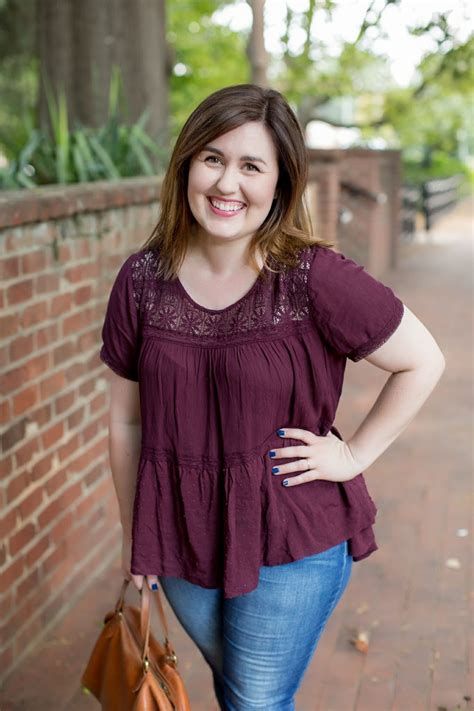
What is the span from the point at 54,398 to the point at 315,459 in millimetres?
2066

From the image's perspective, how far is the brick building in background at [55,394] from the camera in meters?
3.74

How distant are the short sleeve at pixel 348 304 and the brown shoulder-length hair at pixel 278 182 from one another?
7 centimetres

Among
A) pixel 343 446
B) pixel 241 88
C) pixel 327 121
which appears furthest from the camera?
pixel 327 121

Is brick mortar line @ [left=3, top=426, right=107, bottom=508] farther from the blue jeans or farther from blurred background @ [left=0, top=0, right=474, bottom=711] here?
the blue jeans

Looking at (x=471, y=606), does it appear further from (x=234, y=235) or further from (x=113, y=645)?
(x=234, y=235)

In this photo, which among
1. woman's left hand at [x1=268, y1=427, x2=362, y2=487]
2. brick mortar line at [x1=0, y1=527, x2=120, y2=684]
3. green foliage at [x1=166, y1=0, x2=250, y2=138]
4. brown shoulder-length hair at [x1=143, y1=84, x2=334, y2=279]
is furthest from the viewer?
green foliage at [x1=166, y1=0, x2=250, y2=138]

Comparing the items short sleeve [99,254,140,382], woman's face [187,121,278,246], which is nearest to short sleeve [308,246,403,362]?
woman's face [187,121,278,246]

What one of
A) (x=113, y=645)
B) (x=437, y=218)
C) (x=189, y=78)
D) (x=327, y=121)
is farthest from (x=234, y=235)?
(x=437, y=218)

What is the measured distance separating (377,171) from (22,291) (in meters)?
11.2

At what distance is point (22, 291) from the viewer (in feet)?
12.4

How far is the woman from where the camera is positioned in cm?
222

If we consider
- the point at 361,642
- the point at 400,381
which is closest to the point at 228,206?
the point at 400,381

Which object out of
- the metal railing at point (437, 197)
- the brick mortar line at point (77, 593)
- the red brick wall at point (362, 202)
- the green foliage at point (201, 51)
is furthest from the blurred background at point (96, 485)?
the metal railing at point (437, 197)

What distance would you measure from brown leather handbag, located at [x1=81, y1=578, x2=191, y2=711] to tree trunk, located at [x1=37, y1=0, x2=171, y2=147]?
6.55m
